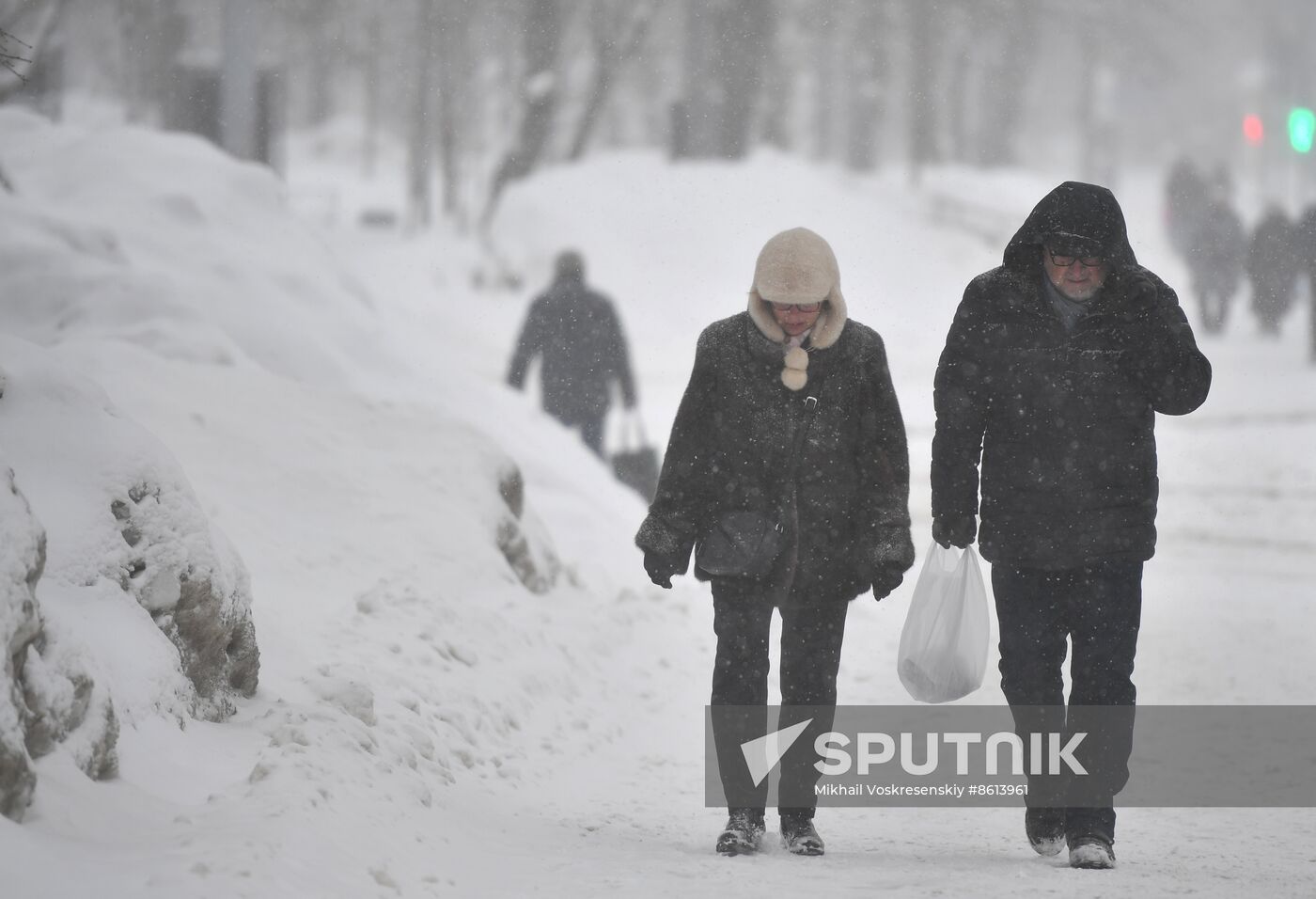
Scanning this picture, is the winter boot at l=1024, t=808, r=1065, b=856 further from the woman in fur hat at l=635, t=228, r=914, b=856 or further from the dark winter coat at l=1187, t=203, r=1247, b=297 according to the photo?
the dark winter coat at l=1187, t=203, r=1247, b=297

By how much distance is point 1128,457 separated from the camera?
4.49 meters

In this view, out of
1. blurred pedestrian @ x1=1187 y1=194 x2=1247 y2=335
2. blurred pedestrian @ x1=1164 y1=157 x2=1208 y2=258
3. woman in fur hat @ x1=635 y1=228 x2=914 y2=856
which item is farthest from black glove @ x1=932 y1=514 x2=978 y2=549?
blurred pedestrian @ x1=1164 y1=157 x2=1208 y2=258

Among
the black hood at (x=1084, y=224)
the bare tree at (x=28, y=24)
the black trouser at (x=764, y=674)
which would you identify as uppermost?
the bare tree at (x=28, y=24)

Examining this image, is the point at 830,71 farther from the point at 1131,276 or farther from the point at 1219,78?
the point at 1131,276

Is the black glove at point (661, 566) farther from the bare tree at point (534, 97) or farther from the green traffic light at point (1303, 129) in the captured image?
the bare tree at point (534, 97)

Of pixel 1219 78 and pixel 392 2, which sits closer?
pixel 392 2

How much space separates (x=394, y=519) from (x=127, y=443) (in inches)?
106

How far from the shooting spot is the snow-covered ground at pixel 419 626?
3.93 metres

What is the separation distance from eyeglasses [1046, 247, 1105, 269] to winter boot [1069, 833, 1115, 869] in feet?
5.09

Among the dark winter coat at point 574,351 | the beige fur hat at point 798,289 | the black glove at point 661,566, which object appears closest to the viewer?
the beige fur hat at point 798,289

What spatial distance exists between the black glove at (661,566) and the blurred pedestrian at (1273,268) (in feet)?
58.3

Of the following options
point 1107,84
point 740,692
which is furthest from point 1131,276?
point 1107,84

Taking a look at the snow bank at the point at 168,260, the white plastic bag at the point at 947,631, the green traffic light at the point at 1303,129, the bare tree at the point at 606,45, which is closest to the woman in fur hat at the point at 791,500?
the white plastic bag at the point at 947,631

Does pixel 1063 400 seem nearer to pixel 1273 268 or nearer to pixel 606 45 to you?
pixel 1273 268
